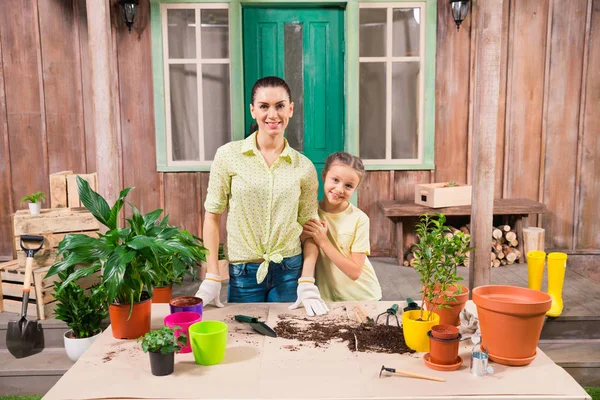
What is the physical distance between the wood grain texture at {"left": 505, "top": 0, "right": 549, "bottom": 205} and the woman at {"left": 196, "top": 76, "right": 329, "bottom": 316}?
335cm

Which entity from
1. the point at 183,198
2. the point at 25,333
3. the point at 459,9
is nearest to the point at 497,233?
the point at 459,9

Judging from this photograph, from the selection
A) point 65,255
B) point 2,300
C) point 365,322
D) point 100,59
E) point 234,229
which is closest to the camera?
point 65,255

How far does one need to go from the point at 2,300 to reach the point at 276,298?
8.00ft

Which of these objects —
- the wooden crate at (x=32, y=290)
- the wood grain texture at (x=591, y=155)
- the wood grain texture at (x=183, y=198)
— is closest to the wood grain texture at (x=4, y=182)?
the wooden crate at (x=32, y=290)

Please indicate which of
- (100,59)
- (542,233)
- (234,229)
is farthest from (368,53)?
(234,229)

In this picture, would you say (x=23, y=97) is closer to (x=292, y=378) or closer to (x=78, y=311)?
(x=78, y=311)

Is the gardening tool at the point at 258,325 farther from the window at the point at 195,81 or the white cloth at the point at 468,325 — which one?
the window at the point at 195,81

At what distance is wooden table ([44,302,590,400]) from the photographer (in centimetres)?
155

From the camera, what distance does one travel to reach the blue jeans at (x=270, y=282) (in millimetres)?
2520

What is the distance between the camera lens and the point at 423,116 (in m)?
5.14

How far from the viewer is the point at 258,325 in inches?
80.0

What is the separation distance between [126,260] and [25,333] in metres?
2.18

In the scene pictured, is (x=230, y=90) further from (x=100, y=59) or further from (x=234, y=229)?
(x=234, y=229)

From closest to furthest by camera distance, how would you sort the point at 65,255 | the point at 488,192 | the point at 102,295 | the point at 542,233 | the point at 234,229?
1. the point at 65,255
2. the point at 102,295
3. the point at 234,229
4. the point at 488,192
5. the point at 542,233
